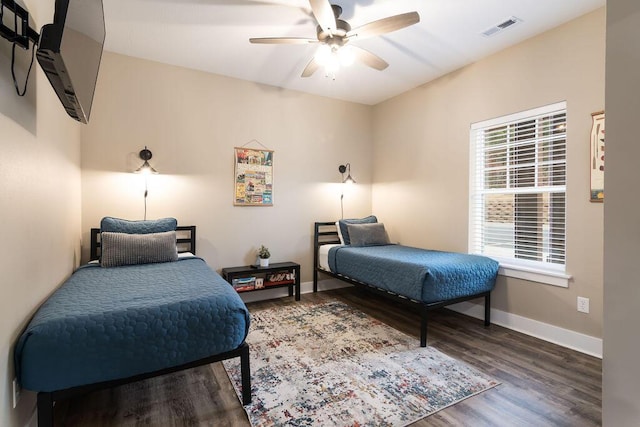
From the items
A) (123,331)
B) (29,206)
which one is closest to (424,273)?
(123,331)

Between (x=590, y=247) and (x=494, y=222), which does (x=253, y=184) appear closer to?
(x=494, y=222)

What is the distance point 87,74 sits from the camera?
1610 millimetres

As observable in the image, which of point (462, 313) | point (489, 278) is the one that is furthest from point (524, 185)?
point (462, 313)

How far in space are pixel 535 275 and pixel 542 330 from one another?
50cm

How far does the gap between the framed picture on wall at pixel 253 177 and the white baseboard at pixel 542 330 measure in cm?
279

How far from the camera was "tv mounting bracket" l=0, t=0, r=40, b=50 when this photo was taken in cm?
128

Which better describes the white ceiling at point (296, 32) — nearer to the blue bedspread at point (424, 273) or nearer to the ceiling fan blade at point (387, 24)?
the ceiling fan blade at point (387, 24)

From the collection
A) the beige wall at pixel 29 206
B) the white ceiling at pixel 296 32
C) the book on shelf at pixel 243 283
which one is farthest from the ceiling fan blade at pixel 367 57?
the book on shelf at pixel 243 283

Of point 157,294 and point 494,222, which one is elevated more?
point 494,222

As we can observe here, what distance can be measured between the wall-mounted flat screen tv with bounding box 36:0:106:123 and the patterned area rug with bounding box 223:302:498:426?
1919 mm

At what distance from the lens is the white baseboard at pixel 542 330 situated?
2535 mm

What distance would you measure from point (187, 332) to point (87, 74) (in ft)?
4.77

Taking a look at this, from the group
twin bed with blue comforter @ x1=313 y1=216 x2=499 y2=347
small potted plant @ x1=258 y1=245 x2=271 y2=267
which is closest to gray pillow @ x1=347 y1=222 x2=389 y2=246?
twin bed with blue comforter @ x1=313 y1=216 x2=499 y2=347

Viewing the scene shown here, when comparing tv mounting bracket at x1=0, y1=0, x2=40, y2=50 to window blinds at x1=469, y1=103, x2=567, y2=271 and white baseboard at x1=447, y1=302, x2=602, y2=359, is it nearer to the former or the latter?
window blinds at x1=469, y1=103, x2=567, y2=271
